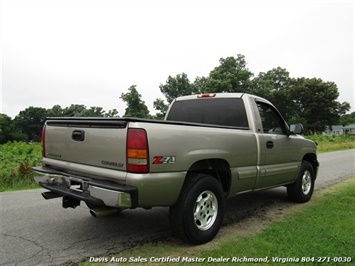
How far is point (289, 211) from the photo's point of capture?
5258 millimetres

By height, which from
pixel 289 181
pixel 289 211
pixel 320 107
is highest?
pixel 320 107

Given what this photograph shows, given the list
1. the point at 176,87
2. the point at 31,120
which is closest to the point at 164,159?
the point at 176,87

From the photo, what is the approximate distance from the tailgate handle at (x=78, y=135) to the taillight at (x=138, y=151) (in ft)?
2.65

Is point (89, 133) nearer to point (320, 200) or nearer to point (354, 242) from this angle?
point (354, 242)

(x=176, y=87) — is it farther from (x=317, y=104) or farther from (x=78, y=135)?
(x=78, y=135)

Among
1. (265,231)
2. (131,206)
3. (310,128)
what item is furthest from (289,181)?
(310,128)

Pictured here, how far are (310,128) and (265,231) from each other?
55.9m

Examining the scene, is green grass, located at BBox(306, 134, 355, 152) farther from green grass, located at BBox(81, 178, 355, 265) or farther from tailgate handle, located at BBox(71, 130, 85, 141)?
tailgate handle, located at BBox(71, 130, 85, 141)

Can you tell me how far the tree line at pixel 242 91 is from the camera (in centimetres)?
3662

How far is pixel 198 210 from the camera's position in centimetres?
368

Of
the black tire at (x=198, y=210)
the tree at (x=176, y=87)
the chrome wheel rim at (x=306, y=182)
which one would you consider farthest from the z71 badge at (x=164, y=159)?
the tree at (x=176, y=87)

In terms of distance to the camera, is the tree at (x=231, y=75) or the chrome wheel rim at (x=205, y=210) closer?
the chrome wheel rim at (x=205, y=210)

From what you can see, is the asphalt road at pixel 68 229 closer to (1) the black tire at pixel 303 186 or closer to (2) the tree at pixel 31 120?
(1) the black tire at pixel 303 186

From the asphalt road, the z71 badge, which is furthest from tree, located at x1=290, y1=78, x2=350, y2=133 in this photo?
the z71 badge
